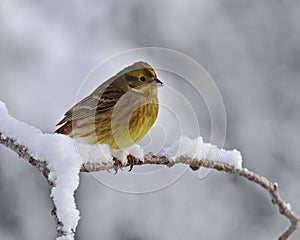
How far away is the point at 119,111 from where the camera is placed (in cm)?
268

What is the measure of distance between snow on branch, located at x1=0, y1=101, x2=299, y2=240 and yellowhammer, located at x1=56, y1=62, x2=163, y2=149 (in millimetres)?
152

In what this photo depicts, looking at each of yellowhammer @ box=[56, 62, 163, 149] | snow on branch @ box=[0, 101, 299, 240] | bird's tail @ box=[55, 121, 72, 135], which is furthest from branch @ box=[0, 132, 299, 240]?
bird's tail @ box=[55, 121, 72, 135]

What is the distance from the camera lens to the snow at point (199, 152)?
2.09 m

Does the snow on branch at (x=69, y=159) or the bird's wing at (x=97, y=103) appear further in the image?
the bird's wing at (x=97, y=103)

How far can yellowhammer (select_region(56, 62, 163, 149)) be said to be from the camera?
2.50 m

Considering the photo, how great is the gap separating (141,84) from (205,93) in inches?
95.9

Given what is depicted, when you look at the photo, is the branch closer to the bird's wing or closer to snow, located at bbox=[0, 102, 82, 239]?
snow, located at bbox=[0, 102, 82, 239]

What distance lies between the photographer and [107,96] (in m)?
2.74

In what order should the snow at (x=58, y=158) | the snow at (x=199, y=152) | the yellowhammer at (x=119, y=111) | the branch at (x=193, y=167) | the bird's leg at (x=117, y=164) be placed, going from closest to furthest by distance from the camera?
1. the snow at (x=58, y=158)
2. the branch at (x=193, y=167)
3. the snow at (x=199, y=152)
4. the bird's leg at (x=117, y=164)
5. the yellowhammer at (x=119, y=111)

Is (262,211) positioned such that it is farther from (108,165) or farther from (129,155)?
(108,165)

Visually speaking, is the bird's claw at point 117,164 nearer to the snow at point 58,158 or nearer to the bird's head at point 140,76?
the bird's head at point 140,76

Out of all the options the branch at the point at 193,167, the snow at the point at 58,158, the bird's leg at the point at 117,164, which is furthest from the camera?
the bird's leg at the point at 117,164

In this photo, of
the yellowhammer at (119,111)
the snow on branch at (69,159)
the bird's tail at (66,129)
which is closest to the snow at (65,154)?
the snow on branch at (69,159)

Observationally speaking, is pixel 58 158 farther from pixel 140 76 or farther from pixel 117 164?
pixel 140 76
